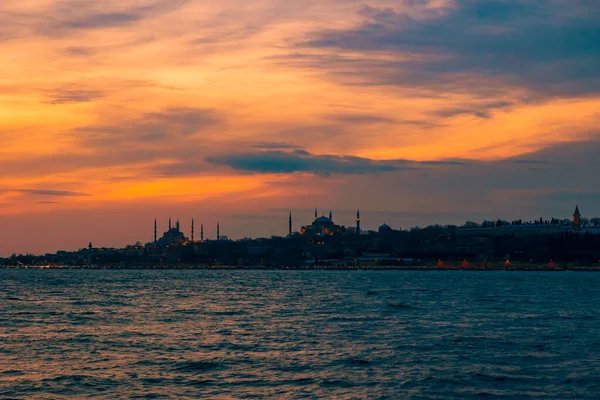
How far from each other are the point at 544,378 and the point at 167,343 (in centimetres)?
2271

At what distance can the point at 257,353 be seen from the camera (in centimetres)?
4481

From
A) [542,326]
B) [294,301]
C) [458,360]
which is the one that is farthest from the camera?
[294,301]

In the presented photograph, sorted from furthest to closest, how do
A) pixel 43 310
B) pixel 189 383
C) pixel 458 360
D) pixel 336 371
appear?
1. pixel 43 310
2. pixel 458 360
3. pixel 336 371
4. pixel 189 383

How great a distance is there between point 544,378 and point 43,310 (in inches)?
2151

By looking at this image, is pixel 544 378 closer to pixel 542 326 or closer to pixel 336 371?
pixel 336 371

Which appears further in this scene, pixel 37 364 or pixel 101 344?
pixel 101 344

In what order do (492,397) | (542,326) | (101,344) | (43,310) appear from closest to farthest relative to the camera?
(492,397), (101,344), (542,326), (43,310)

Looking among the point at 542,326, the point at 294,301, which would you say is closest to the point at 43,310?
the point at 294,301

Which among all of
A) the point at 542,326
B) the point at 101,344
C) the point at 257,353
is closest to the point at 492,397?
the point at 257,353

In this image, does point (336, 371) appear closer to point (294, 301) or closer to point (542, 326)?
point (542, 326)

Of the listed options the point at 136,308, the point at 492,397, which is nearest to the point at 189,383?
the point at 492,397

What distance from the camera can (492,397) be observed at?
32531 mm

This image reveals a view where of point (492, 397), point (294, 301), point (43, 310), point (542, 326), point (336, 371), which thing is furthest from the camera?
point (294, 301)

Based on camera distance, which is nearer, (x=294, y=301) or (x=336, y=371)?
(x=336, y=371)
